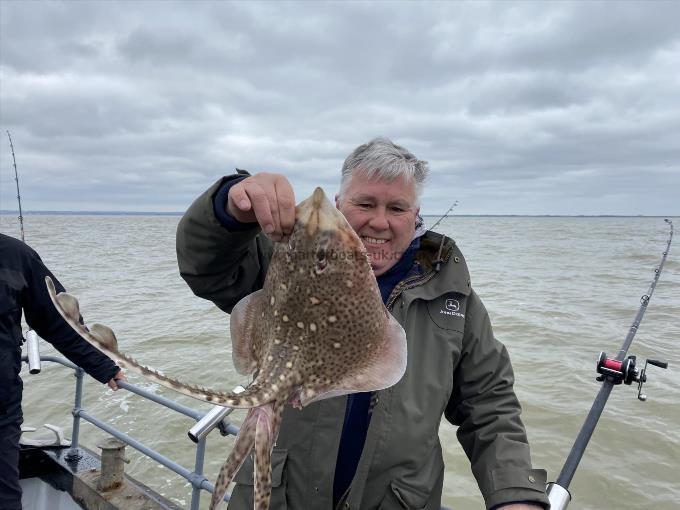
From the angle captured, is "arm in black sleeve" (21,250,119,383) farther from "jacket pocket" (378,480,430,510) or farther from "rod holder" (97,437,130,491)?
"jacket pocket" (378,480,430,510)

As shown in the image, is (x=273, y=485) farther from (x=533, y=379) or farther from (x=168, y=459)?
(x=533, y=379)

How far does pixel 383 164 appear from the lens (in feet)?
7.80

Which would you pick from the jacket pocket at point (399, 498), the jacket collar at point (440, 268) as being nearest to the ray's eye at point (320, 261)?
the jacket collar at point (440, 268)

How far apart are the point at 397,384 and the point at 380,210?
0.86m

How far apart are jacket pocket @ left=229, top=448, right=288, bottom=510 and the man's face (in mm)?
1074

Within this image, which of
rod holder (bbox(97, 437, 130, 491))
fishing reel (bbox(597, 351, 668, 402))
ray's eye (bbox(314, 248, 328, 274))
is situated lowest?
rod holder (bbox(97, 437, 130, 491))

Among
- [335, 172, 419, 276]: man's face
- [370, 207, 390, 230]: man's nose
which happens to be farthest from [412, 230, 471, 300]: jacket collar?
[370, 207, 390, 230]: man's nose

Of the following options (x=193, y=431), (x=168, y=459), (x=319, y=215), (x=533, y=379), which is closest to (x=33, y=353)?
(x=168, y=459)

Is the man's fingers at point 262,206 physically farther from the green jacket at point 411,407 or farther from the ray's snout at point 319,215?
the green jacket at point 411,407

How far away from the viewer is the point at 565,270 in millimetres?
27969

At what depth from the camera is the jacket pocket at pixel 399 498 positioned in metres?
2.32

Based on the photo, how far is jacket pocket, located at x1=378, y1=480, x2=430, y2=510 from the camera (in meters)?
2.32

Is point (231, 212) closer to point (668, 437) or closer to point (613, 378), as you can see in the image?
point (613, 378)

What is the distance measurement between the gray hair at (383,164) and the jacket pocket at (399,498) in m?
1.43
